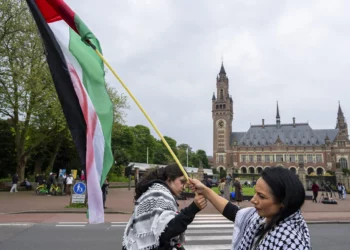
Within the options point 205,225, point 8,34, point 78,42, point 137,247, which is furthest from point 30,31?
point 137,247

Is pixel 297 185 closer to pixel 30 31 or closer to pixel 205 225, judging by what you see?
pixel 205 225

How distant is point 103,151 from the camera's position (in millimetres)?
3664

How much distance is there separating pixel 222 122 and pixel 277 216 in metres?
103

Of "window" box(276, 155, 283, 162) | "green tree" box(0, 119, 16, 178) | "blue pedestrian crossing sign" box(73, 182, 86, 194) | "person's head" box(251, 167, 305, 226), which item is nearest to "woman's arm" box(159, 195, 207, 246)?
"person's head" box(251, 167, 305, 226)

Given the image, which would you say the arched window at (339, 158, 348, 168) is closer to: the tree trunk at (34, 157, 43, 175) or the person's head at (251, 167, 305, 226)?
the tree trunk at (34, 157, 43, 175)

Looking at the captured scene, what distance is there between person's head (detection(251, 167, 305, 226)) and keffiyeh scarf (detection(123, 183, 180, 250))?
0.83 metres

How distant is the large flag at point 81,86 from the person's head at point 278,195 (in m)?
1.90

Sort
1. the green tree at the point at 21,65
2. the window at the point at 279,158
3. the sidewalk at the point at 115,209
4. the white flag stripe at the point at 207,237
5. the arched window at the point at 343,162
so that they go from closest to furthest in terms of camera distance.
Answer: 1. the white flag stripe at the point at 207,237
2. the sidewalk at the point at 115,209
3. the green tree at the point at 21,65
4. the arched window at the point at 343,162
5. the window at the point at 279,158

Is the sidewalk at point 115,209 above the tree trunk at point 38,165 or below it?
below

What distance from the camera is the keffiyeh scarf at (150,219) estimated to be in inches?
105

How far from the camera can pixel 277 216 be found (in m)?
2.15

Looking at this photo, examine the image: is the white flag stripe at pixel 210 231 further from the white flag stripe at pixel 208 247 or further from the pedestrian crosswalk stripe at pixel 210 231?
the white flag stripe at pixel 208 247

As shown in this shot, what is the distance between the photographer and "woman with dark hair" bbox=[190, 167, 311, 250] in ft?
6.61

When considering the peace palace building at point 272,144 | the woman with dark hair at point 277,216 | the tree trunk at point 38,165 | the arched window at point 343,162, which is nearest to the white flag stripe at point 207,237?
the woman with dark hair at point 277,216
